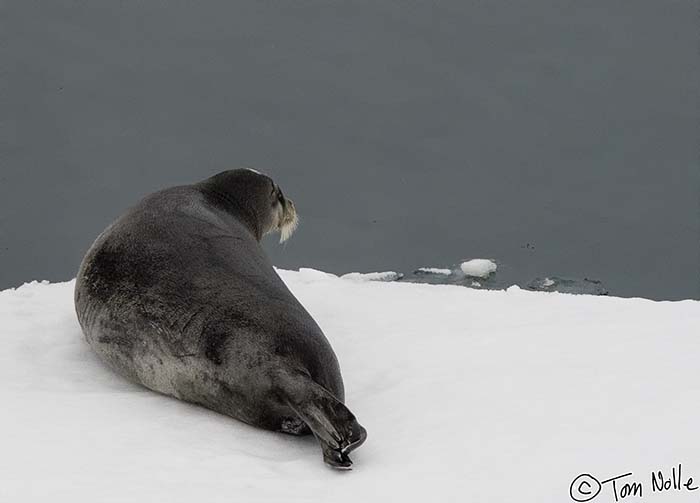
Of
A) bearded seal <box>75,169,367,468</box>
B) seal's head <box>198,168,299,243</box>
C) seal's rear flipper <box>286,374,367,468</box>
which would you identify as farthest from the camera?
seal's head <box>198,168,299,243</box>

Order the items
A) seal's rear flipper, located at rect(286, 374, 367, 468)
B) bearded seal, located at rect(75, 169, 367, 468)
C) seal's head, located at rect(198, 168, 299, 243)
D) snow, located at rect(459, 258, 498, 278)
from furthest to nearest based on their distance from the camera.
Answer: snow, located at rect(459, 258, 498, 278)
seal's head, located at rect(198, 168, 299, 243)
bearded seal, located at rect(75, 169, 367, 468)
seal's rear flipper, located at rect(286, 374, 367, 468)

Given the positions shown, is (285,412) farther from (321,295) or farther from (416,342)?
(321,295)

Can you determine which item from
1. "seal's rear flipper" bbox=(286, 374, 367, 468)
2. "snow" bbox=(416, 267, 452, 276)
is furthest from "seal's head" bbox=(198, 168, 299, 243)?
"seal's rear flipper" bbox=(286, 374, 367, 468)

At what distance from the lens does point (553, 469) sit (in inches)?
121

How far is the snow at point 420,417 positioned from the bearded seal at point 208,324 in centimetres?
10

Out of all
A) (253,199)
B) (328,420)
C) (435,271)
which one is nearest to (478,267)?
(435,271)

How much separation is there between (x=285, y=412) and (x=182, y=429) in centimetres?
36

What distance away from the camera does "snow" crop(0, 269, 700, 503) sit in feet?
9.90

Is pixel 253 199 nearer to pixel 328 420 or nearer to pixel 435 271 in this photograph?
pixel 435 271

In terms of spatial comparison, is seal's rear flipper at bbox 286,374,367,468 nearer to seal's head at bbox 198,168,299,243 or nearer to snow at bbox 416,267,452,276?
seal's head at bbox 198,168,299,243

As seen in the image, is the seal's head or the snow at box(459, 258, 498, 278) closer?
the seal's head

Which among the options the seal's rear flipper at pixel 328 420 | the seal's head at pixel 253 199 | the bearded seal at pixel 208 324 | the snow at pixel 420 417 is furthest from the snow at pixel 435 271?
the seal's rear flipper at pixel 328 420

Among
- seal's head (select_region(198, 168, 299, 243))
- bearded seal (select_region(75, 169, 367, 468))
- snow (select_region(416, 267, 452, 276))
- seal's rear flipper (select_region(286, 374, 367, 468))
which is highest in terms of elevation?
snow (select_region(416, 267, 452, 276))

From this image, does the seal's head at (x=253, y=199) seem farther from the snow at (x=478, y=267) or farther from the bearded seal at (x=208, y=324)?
the snow at (x=478, y=267)
